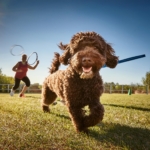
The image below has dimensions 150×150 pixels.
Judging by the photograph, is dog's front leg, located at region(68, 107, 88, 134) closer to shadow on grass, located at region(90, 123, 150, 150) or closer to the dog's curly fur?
the dog's curly fur

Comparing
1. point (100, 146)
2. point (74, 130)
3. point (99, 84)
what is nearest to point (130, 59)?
point (99, 84)

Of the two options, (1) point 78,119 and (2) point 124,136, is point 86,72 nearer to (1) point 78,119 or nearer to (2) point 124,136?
(1) point 78,119

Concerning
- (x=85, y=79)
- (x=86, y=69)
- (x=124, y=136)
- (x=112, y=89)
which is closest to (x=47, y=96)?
(x=85, y=79)

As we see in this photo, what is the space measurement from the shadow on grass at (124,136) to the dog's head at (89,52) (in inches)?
41.0

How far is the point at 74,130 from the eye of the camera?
10.2 feet

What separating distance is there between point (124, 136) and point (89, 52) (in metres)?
1.41

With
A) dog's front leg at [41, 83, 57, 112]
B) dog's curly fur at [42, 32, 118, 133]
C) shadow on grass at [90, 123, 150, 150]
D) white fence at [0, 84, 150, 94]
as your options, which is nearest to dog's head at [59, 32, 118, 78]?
dog's curly fur at [42, 32, 118, 133]

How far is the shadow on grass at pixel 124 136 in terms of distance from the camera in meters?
2.41

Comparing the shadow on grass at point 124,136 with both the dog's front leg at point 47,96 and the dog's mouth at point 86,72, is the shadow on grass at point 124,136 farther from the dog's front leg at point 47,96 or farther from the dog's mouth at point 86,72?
the dog's front leg at point 47,96

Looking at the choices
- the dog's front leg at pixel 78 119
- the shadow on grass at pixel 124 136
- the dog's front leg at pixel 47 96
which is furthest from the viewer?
the dog's front leg at pixel 47 96

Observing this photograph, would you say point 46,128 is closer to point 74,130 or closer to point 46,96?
point 74,130

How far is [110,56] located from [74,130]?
1604 mm

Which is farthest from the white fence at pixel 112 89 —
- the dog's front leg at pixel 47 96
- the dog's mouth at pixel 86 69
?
the dog's mouth at pixel 86 69

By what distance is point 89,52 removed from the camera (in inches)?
115
